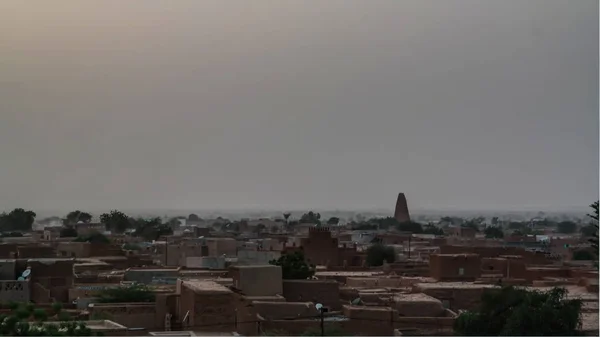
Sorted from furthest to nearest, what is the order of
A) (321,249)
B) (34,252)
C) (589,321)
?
(321,249) < (34,252) < (589,321)

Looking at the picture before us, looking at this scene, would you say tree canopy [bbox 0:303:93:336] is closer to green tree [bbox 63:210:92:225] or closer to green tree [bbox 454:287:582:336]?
green tree [bbox 454:287:582:336]

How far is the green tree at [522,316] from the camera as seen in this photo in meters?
9.99

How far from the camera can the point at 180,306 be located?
10.6 metres

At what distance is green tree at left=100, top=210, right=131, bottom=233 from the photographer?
42.2 metres

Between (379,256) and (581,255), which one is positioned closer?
(379,256)

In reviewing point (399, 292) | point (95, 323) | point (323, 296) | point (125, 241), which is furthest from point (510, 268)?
point (125, 241)

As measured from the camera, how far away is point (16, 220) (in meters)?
41.3

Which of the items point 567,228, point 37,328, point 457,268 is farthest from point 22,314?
point 567,228

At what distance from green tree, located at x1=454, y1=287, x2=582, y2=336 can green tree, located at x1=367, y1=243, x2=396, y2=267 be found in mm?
11702

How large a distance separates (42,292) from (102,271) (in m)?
4.33

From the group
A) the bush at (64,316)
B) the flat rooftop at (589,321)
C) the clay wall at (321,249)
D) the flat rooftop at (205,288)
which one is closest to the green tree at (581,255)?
the clay wall at (321,249)

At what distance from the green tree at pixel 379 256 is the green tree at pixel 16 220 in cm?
2013

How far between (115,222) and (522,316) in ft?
111

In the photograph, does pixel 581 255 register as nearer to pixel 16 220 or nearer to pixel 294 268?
pixel 294 268
